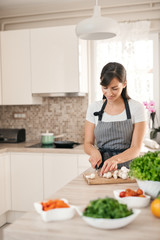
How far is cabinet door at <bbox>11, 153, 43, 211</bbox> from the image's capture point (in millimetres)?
3533

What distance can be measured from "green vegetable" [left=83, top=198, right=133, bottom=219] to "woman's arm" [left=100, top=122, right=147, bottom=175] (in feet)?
2.24

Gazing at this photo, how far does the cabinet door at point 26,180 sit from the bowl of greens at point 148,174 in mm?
2123

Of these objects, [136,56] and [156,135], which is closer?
[156,135]

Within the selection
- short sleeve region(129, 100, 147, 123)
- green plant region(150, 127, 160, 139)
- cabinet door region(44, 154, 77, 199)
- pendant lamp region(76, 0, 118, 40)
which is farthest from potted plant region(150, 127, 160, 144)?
pendant lamp region(76, 0, 118, 40)

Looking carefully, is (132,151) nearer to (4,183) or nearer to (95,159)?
(95,159)

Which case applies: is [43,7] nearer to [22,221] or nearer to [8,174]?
[8,174]

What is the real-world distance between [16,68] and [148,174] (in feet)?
9.19

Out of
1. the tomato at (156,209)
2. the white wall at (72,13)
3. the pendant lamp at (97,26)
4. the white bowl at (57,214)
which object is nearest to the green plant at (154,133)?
the white wall at (72,13)

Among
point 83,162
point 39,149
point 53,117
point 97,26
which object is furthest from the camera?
point 53,117

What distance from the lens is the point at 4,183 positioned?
3559 mm

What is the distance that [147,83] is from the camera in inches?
150

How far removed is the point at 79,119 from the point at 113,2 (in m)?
1.55

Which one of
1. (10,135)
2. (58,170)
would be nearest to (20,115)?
(10,135)

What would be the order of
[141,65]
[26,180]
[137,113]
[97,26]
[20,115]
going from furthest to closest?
[20,115] < [141,65] < [26,180] < [137,113] < [97,26]
